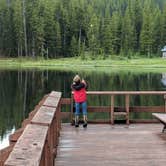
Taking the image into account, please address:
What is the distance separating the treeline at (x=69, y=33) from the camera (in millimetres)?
89375

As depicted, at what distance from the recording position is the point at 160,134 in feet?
31.5

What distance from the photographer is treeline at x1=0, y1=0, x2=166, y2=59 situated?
89375 mm

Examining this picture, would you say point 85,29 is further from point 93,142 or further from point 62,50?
point 93,142

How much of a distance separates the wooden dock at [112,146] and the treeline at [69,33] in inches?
2953

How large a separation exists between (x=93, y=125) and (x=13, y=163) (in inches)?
309

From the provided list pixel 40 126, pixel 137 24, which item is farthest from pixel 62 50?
pixel 40 126

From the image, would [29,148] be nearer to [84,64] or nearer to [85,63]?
[84,64]

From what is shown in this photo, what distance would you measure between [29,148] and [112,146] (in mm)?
4691

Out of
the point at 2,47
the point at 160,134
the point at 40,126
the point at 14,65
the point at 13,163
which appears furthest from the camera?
the point at 2,47

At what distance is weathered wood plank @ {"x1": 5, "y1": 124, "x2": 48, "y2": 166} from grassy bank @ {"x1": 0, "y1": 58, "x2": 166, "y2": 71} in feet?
223

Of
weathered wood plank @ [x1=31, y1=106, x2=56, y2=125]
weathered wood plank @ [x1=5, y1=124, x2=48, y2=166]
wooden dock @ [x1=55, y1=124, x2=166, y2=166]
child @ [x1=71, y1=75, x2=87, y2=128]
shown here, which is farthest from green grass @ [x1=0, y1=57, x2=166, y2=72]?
weathered wood plank @ [x1=5, y1=124, x2=48, y2=166]

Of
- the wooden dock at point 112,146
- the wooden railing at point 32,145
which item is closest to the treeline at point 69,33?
the wooden dock at point 112,146

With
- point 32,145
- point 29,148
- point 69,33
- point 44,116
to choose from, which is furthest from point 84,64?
point 29,148

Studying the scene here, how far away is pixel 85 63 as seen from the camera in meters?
79.2
